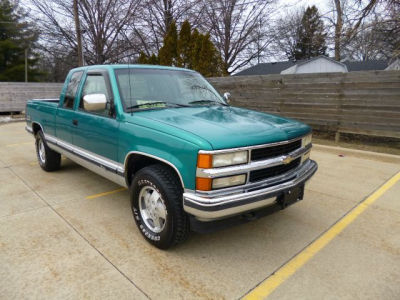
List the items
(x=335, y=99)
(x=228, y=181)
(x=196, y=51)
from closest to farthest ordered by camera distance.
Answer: (x=228, y=181) < (x=335, y=99) < (x=196, y=51)

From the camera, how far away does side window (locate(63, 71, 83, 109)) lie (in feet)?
14.5

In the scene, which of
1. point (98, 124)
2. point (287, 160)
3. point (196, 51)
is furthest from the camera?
point (196, 51)

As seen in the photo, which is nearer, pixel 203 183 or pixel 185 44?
pixel 203 183

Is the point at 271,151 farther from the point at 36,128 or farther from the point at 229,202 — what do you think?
the point at 36,128

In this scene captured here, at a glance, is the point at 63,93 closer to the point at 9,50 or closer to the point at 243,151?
the point at 243,151

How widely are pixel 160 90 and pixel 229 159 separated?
161cm

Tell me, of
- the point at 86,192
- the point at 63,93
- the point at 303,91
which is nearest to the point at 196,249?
the point at 86,192

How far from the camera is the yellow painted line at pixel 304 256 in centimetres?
246

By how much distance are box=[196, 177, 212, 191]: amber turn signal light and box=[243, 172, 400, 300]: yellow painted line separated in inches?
34.9

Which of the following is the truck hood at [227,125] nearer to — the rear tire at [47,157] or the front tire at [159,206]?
the front tire at [159,206]

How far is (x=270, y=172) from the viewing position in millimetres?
2855

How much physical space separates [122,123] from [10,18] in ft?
110

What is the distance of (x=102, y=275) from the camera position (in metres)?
2.63

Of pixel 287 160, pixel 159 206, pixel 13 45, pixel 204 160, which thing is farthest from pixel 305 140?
pixel 13 45
